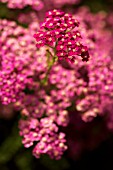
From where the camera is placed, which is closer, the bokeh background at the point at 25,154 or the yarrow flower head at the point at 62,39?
the yarrow flower head at the point at 62,39

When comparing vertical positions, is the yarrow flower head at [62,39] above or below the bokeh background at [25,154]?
above

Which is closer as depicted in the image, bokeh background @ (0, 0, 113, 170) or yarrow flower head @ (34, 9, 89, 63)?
yarrow flower head @ (34, 9, 89, 63)

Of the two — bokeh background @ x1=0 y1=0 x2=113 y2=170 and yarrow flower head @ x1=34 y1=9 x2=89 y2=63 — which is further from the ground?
yarrow flower head @ x1=34 y1=9 x2=89 y2=63

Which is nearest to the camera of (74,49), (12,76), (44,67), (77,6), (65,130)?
(74,49)

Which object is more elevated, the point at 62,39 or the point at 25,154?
the point at 62,39

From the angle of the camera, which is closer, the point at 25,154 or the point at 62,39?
the point at 62,39

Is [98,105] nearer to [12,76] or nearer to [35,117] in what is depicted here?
[35,117]

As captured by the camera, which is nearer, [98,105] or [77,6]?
[98,105]

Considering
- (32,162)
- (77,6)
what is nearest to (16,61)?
(32,162)
